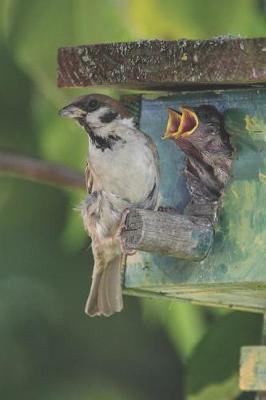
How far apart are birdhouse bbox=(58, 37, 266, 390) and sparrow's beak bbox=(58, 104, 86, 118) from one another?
0.29ft

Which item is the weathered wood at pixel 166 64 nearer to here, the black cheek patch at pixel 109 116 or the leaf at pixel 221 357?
the black cheek patch at pixel 109 116

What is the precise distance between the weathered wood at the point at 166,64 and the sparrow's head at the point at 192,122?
3.1 inches

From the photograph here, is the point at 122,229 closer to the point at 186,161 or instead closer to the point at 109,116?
the point at 186,161

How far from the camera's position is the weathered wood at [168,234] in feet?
15.8

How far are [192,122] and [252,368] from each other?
0.78 metres

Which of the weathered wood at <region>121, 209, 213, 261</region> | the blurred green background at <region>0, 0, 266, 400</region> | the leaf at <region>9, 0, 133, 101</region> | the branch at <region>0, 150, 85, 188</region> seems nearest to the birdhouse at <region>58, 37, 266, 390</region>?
the weathered wood at <region>121, 209, 213, 261</region>

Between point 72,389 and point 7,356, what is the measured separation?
0.45m

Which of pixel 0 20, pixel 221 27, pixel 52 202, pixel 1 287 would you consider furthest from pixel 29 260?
pixel 221 27

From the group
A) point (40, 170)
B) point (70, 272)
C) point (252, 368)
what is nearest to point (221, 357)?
point (252, 368)

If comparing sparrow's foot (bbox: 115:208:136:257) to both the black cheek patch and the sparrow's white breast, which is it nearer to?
the sparrow's white breast

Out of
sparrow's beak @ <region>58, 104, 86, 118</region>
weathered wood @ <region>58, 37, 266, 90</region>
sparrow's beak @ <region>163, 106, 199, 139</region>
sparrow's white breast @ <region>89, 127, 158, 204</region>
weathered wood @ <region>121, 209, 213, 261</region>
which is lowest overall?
weathered wood @ <region>121, 209, 213, 261</region>

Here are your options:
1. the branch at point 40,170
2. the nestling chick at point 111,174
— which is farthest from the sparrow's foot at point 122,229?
the branch at point 40,170

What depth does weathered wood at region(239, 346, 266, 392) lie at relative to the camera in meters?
5.31

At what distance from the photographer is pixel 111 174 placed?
530 cm
